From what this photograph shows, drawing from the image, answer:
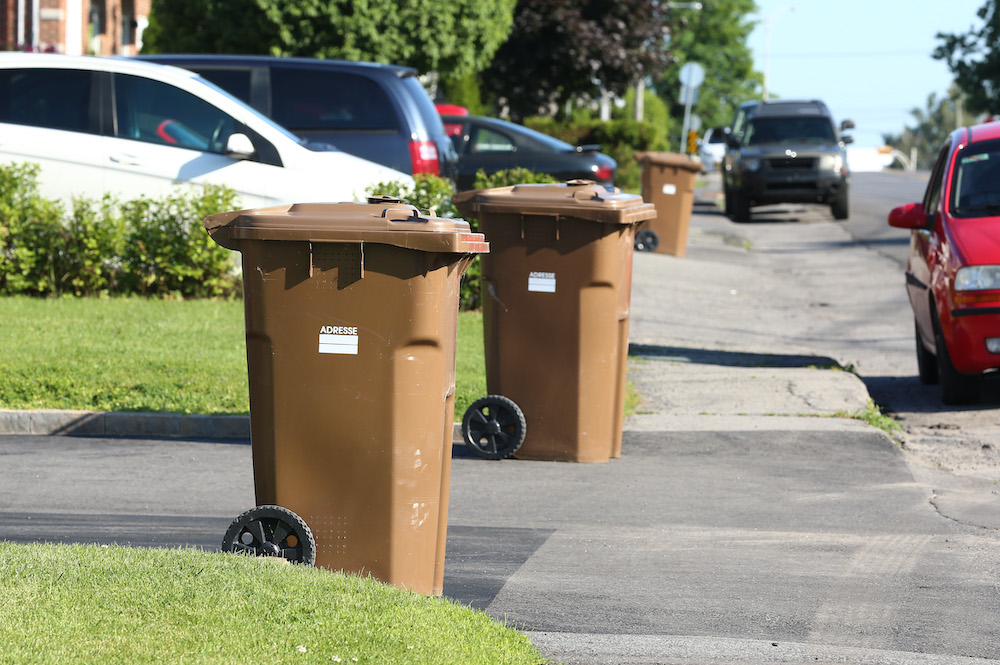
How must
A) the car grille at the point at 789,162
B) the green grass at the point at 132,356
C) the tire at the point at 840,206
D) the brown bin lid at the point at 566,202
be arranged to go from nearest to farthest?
the brown bin lid at the point at 566,202, the green grass at the point at 132,356, the car grille at the point at 789,162, the tire at the point at 840,206

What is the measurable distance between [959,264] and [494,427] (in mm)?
3395

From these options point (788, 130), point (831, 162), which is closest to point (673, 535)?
point (831, 162)

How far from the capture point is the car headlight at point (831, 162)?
2547 centimetres

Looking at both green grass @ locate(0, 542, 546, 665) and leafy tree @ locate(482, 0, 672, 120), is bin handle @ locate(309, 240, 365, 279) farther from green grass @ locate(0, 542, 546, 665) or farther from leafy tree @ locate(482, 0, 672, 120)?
leafy tree @ locate(482, 0, 672, 120)

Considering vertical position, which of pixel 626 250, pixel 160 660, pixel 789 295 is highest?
pixel 626 250

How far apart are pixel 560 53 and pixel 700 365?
22.4 m

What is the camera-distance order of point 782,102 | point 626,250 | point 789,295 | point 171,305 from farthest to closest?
1. point 782,102
2. point 789,295
3. point 171,305
4. point 626,250

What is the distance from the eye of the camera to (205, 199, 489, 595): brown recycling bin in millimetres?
4852

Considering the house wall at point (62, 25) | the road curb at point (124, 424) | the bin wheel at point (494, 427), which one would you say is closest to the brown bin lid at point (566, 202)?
the bin wheel at point (494, 427)

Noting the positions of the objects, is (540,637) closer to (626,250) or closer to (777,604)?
(777,604)

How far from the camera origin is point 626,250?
25.1ft

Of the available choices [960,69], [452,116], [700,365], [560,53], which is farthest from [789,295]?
[960,69]

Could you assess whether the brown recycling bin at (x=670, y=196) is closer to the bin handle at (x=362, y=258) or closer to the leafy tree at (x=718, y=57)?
the bin handle at (x=362, y=258)

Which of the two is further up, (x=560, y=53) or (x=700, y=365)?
(x=560, y=53)
